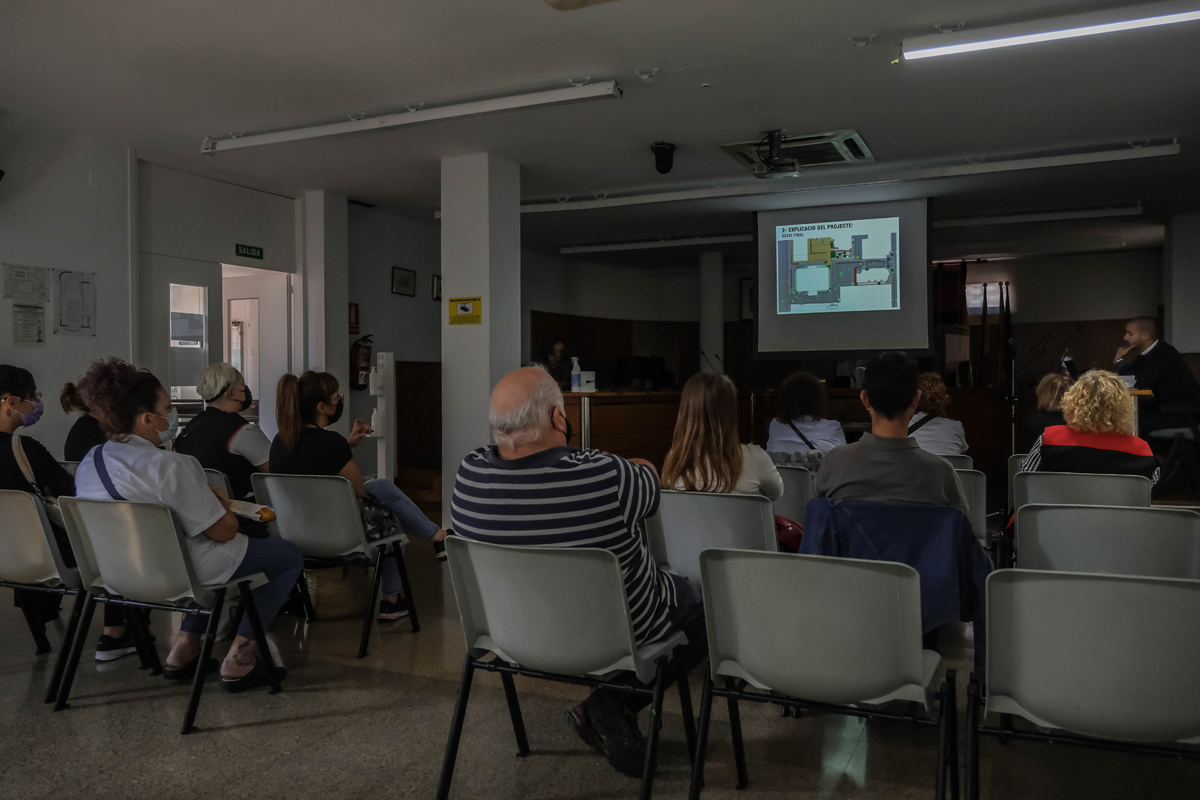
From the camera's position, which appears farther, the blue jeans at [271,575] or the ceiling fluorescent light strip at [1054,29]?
the ceiling fluorescent light strip at [1054,29]

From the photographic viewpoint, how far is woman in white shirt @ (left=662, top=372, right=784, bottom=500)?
9.20 ft

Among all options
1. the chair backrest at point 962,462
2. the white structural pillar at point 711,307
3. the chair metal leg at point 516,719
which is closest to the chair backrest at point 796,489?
the chair backrest at point 962,462

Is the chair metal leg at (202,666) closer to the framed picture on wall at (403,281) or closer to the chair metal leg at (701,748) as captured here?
the chair metal leg at (701,748)

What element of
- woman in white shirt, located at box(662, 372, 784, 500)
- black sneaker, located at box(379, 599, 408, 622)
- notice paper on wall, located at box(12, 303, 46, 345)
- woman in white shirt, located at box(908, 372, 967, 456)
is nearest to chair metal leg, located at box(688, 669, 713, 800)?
woman in white shirt, located at box(662, 372, 784, 500)

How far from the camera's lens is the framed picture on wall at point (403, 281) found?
864 centimetres

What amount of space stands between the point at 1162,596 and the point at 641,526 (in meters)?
1.13

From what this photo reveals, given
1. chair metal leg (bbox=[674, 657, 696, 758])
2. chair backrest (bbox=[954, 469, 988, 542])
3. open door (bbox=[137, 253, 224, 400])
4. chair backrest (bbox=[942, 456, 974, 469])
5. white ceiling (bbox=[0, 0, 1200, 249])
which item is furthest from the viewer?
open door (bbox=[137, 253, 224, 400])

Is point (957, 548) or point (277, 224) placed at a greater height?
point (277, 224)

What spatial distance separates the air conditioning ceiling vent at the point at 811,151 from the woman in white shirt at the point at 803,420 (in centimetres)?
240

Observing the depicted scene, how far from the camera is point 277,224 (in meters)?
7.46

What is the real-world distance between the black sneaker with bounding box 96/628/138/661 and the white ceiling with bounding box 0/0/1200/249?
2.73 m

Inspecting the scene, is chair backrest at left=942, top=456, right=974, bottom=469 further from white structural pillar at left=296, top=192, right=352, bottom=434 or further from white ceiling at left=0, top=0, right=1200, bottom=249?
white structural pillar at left=296, top=192, right=352, bottom=434

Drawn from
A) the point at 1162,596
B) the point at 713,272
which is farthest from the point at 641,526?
the point at 713,272

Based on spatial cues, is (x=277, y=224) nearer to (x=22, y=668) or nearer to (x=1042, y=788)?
(x=22, y=668)
